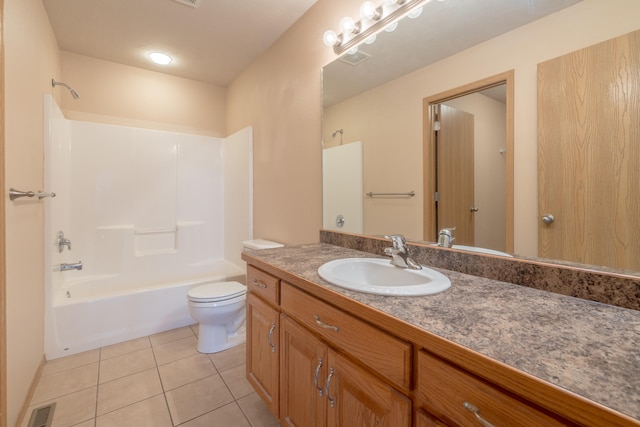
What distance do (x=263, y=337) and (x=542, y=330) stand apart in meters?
1.10

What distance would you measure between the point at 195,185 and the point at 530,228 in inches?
121

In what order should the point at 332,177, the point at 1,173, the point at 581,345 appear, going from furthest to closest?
the point at 332,177 → the point at 1,173 → the point at 581,345

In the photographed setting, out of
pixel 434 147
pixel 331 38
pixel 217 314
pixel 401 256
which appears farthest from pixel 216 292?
pixel 331 38

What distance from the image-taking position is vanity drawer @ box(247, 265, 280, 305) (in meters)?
1.23

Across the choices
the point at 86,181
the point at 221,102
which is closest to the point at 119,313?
the point at 86,181

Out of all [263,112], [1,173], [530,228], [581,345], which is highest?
[263,112]

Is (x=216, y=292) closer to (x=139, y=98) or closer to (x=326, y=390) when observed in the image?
(x=326, y=390)

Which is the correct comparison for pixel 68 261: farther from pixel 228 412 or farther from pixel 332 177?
pixel 332 177

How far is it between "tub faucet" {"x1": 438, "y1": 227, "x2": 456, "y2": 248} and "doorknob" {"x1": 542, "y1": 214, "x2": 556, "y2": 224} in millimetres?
314

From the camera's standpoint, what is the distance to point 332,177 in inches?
72.7

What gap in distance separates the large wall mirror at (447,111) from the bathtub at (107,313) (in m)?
1.58

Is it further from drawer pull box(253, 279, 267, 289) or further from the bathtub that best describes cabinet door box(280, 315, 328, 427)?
the bathtub

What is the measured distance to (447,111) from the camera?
125 cm

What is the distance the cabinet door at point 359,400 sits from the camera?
28.0 inches
